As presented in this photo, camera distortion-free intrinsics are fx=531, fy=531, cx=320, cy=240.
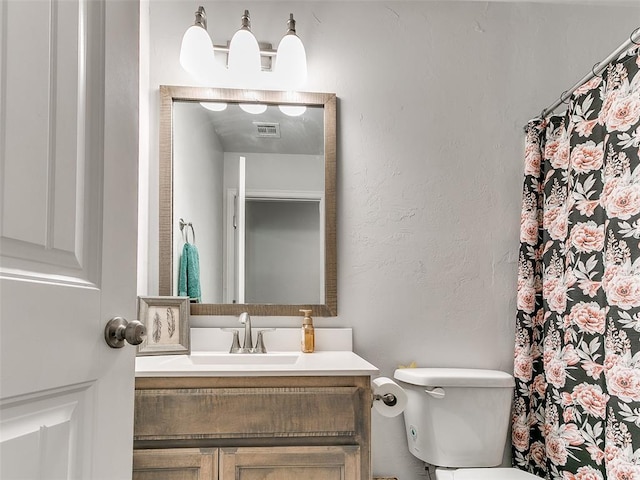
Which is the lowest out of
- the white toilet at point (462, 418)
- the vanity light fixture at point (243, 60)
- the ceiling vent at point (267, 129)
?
the white toilet at point (462, 418)

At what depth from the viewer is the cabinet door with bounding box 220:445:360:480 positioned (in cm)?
141

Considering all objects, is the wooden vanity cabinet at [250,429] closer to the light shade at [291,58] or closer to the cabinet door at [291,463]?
the cabinet door at [291,463]

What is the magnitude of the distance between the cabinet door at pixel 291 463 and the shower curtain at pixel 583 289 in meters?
0.71

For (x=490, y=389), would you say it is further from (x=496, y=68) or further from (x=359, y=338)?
(x=496, y=68)

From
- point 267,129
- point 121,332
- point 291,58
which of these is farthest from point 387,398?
point 291,58

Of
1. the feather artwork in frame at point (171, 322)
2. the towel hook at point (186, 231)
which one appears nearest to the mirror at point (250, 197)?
the towel hook at point (186, 231)

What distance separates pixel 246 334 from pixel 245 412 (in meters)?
0.51

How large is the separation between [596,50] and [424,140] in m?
0.83

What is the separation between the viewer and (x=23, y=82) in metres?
0.61

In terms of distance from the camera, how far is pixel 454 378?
1.83 m

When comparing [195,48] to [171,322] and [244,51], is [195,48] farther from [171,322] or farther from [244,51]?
[171,322]

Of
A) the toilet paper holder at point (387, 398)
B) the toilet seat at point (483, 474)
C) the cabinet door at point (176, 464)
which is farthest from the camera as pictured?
the toilet seat at point (483, 474)

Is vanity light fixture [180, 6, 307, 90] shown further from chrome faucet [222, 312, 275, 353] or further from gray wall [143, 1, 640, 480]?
chrome faucet [222, 312, 275, 353]

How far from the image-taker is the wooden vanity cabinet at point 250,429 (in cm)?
140
